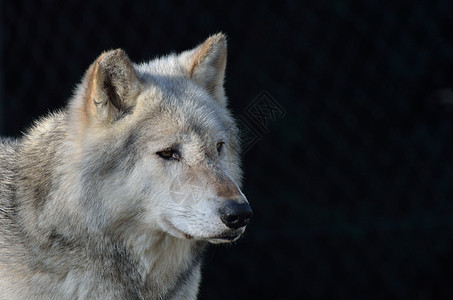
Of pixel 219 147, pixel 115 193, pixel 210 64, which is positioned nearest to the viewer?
pixel 115 193

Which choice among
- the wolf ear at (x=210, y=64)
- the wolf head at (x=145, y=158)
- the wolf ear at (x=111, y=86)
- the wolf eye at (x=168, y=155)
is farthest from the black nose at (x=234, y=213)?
the wolf ear at (x=210, y=64)

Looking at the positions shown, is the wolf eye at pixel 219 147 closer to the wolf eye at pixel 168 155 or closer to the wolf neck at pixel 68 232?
the wolf eye at pixel 168 155

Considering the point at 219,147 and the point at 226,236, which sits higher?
the point at 219,147

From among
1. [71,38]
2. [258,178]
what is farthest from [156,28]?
[258,178]

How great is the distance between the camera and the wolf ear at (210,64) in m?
2.86

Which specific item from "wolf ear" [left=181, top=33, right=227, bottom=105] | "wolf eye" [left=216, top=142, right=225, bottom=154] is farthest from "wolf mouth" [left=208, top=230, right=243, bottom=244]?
"wolf ear" [left=181, top=33, right=227, bottom=105]

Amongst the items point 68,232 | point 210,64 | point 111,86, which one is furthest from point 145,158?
point 210,64

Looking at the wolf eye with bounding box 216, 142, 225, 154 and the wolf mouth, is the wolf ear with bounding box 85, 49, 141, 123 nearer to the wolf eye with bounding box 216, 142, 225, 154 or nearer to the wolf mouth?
the wolf eye with bounding box 216, 142, 225, 154

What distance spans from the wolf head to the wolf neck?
48 mm

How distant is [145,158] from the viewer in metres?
2.46

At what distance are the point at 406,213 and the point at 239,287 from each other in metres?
1.24

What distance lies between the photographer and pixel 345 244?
14.7 feet

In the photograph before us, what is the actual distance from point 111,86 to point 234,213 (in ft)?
2.26

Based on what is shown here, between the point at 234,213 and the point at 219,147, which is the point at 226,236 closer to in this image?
the point at 234,213
